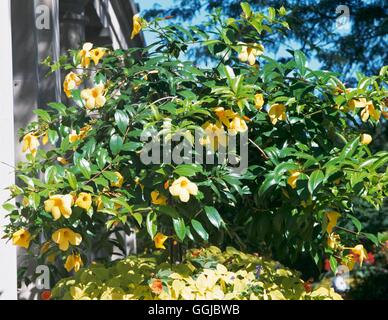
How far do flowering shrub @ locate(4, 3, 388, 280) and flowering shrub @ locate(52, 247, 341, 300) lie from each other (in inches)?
4.1

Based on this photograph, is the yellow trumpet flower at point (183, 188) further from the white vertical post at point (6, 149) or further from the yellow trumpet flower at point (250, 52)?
the white vertical post at point (6, 149)

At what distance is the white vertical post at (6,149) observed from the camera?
3.76m

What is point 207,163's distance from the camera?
3518 mm

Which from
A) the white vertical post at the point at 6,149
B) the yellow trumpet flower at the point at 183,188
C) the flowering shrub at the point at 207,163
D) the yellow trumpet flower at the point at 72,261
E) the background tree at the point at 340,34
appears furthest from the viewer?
the background tree at the point at 340,34

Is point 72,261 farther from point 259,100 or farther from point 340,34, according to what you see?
point 340,34

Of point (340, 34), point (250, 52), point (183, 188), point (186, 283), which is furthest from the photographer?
point (340, 34)

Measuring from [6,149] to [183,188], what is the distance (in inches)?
51.4

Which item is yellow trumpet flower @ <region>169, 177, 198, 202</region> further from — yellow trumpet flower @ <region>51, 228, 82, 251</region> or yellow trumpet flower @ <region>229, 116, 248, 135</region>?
yellow trumpet flower @ <region>51, 228, 82, 251</region>

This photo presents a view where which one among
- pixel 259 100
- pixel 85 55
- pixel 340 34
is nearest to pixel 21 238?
pixel 85 55

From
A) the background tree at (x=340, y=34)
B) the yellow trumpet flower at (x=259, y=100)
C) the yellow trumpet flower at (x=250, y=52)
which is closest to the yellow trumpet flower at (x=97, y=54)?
the yellow trumpet flower at (x=250, y=52)

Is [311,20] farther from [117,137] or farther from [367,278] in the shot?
[117,137]

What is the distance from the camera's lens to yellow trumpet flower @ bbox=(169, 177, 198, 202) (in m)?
3.10

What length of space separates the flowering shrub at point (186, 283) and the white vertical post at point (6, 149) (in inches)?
11.8

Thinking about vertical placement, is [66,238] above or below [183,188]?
below
